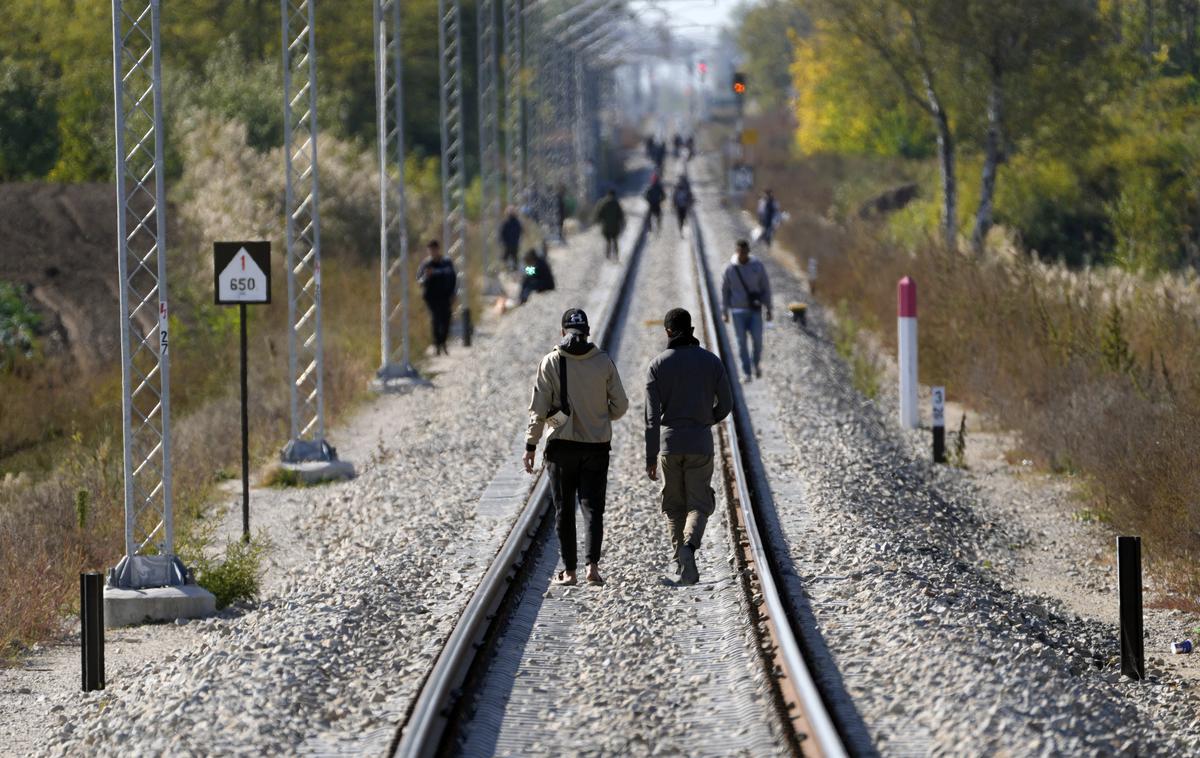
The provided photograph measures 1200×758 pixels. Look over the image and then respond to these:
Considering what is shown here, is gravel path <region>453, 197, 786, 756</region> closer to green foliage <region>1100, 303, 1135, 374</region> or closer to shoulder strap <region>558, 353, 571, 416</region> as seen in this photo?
shoulder strap <region>558, 353, 571, 416</region>

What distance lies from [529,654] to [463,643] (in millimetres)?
486

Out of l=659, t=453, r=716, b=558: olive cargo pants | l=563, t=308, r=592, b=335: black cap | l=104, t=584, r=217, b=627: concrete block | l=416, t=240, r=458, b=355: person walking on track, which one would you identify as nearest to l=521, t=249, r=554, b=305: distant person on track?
l=416, t=240, r=458, b=355: person walking on track

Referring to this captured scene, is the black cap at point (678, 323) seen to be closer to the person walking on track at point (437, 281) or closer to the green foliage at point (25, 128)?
the person walking on track at point (437, 281)

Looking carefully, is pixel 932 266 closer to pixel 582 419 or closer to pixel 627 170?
pixel 582 419

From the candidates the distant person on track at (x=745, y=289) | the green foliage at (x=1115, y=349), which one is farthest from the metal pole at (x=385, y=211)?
the green foliage at (x=1115, y=349)

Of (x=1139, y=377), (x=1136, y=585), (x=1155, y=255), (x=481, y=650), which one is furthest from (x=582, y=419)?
(x=1155, y=255)

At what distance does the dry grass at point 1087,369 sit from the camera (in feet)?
47.1

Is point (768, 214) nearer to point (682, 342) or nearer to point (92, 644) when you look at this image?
→ point (682, 342)

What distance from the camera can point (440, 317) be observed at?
29141mm

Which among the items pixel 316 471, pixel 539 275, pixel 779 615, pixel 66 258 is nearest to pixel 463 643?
pixel 779 615

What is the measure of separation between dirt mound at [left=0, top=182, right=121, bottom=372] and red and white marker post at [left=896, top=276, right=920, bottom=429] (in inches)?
622

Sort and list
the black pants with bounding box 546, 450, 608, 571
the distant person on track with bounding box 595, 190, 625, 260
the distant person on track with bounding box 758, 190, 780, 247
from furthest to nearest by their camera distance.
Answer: the distant person on track with bounding box 758, 190, 780, 247 → the distant person on track with bounding box 595, 190, 625, 260 → the black pants with bounding box 546, 450, 608, 571

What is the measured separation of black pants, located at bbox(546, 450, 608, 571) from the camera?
38.0 feet

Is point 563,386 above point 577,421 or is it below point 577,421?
above
